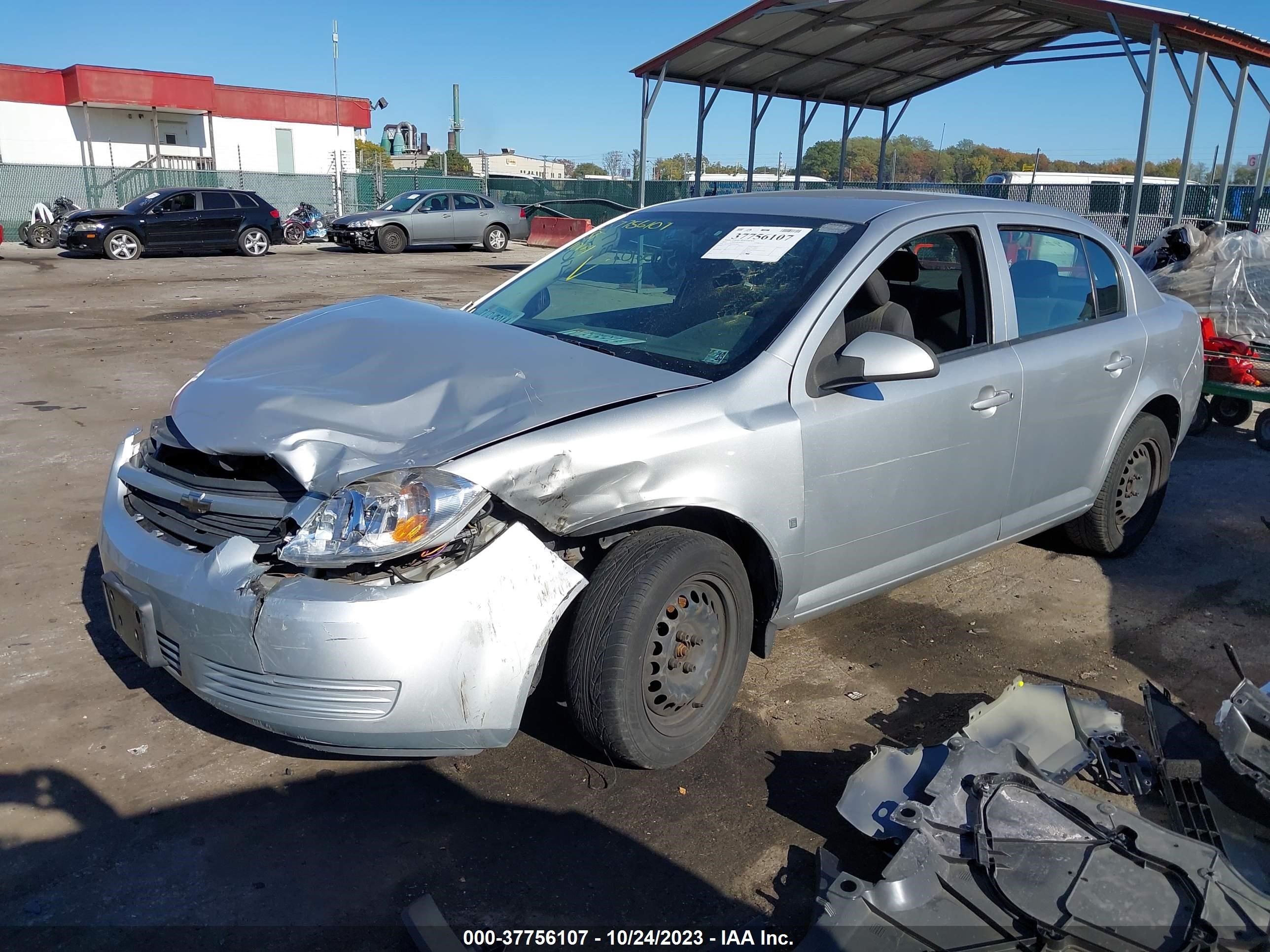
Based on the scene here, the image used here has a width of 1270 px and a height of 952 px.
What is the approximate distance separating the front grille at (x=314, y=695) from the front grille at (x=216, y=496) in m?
0.34

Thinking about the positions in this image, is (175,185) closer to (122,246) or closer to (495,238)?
(122,246)

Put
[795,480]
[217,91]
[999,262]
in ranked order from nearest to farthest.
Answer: [795,480] < [999,262] < [217,91]

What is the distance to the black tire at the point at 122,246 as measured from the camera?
20859 mm

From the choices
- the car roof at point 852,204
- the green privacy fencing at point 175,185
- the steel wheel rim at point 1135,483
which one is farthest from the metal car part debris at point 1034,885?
the green privacy fencing at point 175,185

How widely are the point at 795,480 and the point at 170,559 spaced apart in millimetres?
1883

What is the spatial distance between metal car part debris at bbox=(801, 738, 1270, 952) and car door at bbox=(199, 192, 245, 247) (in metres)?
23.0

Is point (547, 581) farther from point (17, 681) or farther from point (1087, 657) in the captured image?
point (1087, 657)

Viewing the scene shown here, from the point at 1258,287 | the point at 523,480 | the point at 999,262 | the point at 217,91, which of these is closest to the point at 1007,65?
the point at 1258,287

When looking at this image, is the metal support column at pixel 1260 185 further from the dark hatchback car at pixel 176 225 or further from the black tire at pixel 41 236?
the black tire at pixel 41 236

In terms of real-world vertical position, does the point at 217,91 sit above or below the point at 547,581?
above

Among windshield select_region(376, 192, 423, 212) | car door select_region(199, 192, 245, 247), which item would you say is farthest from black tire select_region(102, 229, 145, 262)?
windshield select_region(376, 192, 423, 212)

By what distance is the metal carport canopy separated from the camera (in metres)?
11.8

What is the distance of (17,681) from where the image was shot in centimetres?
354

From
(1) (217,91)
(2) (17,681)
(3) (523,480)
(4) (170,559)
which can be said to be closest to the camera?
(3) (523,480)
